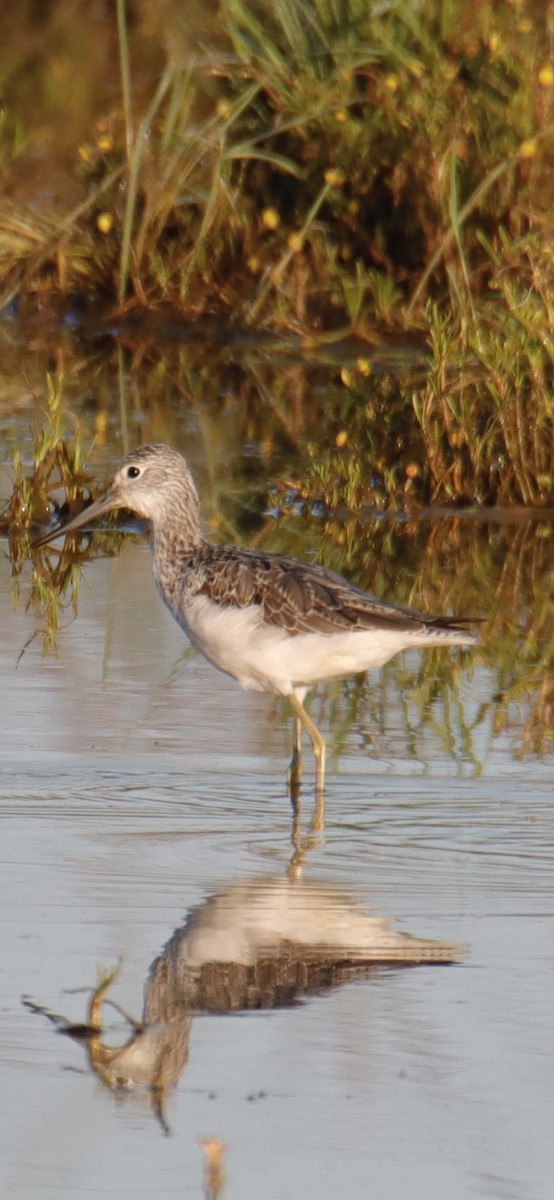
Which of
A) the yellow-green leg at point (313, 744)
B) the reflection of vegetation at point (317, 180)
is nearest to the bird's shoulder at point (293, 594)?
the yellow-green leg at point (313, 744)

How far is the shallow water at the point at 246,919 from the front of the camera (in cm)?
382

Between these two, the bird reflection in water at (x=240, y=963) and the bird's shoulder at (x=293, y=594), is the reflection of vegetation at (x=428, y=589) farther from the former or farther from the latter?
the bird reflection in water at (x=240, y=963)

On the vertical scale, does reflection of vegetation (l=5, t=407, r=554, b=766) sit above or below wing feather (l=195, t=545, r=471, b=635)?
below

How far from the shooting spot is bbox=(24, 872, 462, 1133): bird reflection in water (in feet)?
13.9

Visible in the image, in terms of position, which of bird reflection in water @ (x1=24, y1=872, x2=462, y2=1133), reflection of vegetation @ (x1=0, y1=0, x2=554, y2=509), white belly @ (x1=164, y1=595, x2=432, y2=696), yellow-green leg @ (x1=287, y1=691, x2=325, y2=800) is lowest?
bird reflection in water @ (x1=24, y1=872, x2=462, y2=1133)

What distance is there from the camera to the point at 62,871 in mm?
5316

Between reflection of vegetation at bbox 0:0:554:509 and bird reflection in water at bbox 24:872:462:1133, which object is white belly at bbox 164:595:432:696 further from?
reflection of vegetation at bbox 0:0:554:509

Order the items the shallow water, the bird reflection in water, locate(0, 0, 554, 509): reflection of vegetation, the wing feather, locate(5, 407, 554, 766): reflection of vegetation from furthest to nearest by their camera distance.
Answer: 1. locate(0, 0, 554, 509): reflection of vegetation
2. locate(5, 407, 554, 766): reflection of vegetation
3. the wing feather
4. the bird reflection in water
5. the shallow water

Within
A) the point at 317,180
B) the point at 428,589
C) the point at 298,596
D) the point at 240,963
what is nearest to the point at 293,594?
the point at 298,596

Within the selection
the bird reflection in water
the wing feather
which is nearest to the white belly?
the wing feather

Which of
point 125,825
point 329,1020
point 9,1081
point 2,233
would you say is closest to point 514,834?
point 125,825

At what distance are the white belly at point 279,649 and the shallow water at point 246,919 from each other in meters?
0.25

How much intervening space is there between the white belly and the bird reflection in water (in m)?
1.12

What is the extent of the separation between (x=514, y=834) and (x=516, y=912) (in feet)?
1.92
